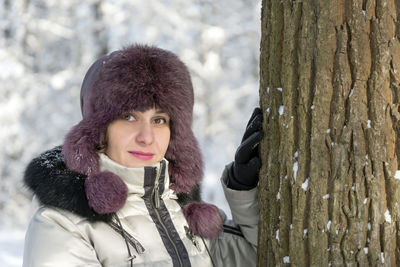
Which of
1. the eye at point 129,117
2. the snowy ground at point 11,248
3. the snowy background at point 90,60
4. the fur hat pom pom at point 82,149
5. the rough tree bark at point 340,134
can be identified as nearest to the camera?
the rough tree bark at point 340,134

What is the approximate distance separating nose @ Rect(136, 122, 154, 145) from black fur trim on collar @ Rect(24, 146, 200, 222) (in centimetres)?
28

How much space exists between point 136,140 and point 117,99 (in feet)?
0.64

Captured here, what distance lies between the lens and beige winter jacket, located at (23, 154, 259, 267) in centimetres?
177

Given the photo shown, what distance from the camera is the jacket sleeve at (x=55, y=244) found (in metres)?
1.73

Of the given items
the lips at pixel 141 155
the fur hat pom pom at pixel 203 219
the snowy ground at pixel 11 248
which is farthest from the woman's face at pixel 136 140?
the snowy ground at pixel 11 248

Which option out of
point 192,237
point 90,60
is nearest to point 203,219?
point 192,237

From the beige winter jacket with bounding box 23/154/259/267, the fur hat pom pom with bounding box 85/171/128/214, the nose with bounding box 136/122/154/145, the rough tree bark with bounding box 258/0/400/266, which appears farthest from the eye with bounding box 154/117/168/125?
the rough tree bark with bounding box 258/0/400/266

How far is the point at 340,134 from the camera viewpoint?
1.68m

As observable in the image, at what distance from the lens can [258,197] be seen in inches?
78.7

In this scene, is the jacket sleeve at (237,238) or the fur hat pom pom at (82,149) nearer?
the fur hat pom pom at (82,149)

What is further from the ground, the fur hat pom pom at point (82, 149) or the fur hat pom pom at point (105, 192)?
the fur hat pom pom at point (82, 149)

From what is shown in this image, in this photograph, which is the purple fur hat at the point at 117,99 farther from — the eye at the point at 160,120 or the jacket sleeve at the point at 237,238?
the jacket sleeve at the point at 237,238

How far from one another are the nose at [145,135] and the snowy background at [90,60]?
7031 mm

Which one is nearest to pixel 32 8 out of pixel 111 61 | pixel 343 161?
pixel 111 61
